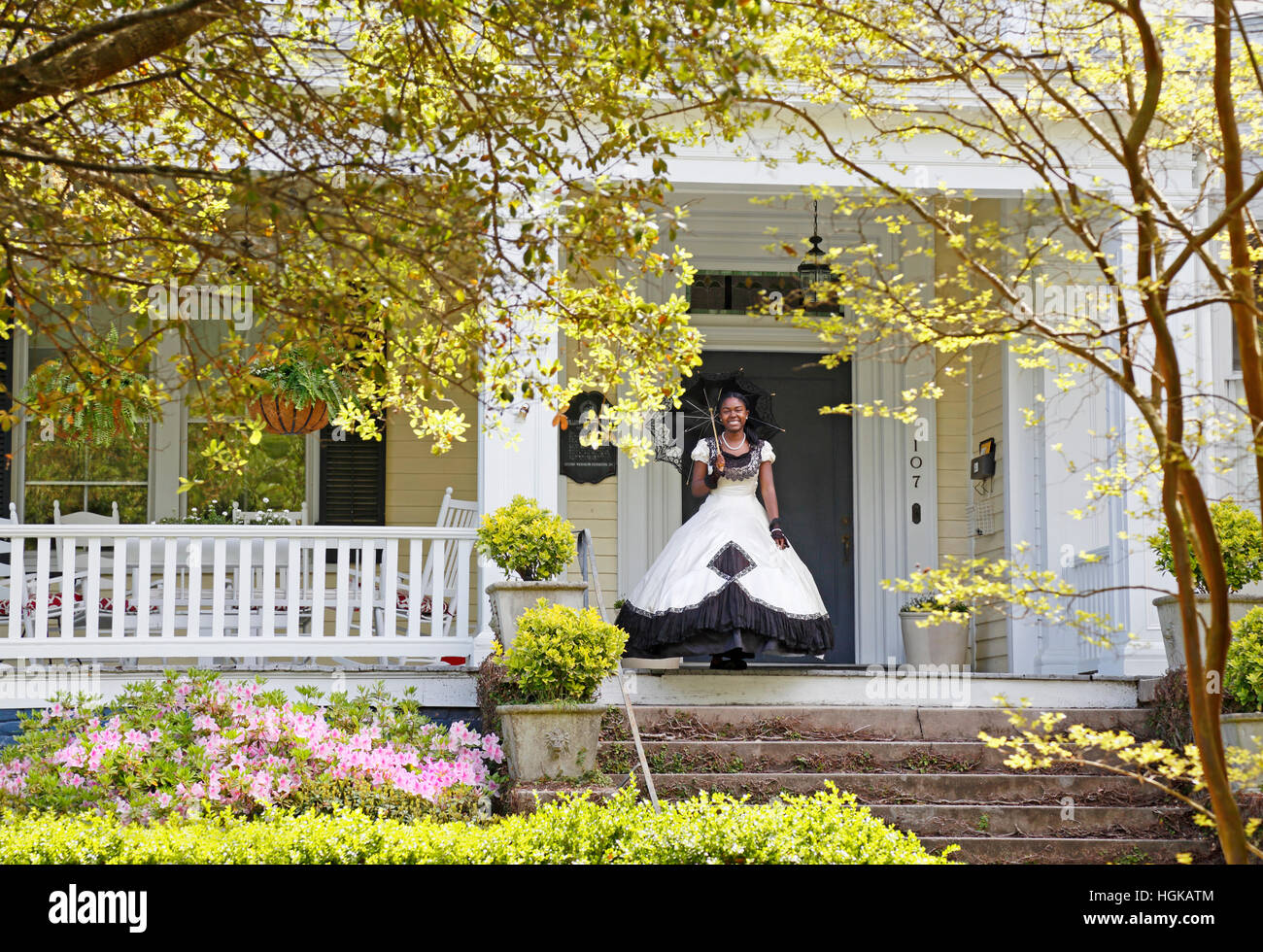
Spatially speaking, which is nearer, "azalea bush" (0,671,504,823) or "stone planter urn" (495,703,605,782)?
"azalea bush" (0,671,504,823)

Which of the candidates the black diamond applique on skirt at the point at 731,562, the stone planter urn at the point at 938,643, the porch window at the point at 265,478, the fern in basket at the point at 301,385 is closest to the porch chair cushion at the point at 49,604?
the porch window at the point at 265,478

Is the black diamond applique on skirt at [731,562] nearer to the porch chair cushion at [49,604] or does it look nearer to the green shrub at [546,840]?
the green shrub at [546,840]

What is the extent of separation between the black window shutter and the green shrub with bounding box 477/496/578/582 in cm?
278

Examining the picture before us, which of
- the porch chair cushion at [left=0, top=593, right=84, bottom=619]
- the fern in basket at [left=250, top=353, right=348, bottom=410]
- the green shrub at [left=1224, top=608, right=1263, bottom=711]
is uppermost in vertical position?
the fern in basket at [left=250, top=353, right=348, bottom=410]

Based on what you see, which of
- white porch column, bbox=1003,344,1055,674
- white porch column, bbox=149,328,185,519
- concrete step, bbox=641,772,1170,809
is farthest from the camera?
white porch column, bbox=149,328,185,519

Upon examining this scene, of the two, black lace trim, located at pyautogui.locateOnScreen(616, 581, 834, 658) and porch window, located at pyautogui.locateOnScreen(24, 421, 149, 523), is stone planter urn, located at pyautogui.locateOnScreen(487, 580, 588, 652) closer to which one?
black lace trim, located at pyautogui.locateOnScreen(616, 581, 834, 658)

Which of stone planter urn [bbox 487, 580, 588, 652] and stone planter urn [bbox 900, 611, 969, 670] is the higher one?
stone planter urn [bbox 487, 580, 588, 652]

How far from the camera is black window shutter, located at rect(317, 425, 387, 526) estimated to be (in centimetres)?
903

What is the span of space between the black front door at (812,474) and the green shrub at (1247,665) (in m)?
3.86

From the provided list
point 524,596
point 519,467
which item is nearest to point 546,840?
point 524,596

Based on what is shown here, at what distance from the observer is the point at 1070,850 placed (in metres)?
5.39

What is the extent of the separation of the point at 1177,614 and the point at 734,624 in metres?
2.14

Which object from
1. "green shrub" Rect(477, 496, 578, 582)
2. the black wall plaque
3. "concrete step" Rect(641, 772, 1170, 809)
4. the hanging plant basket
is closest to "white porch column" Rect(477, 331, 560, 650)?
"green shrub" Rect(477, 496, 578, 582)
